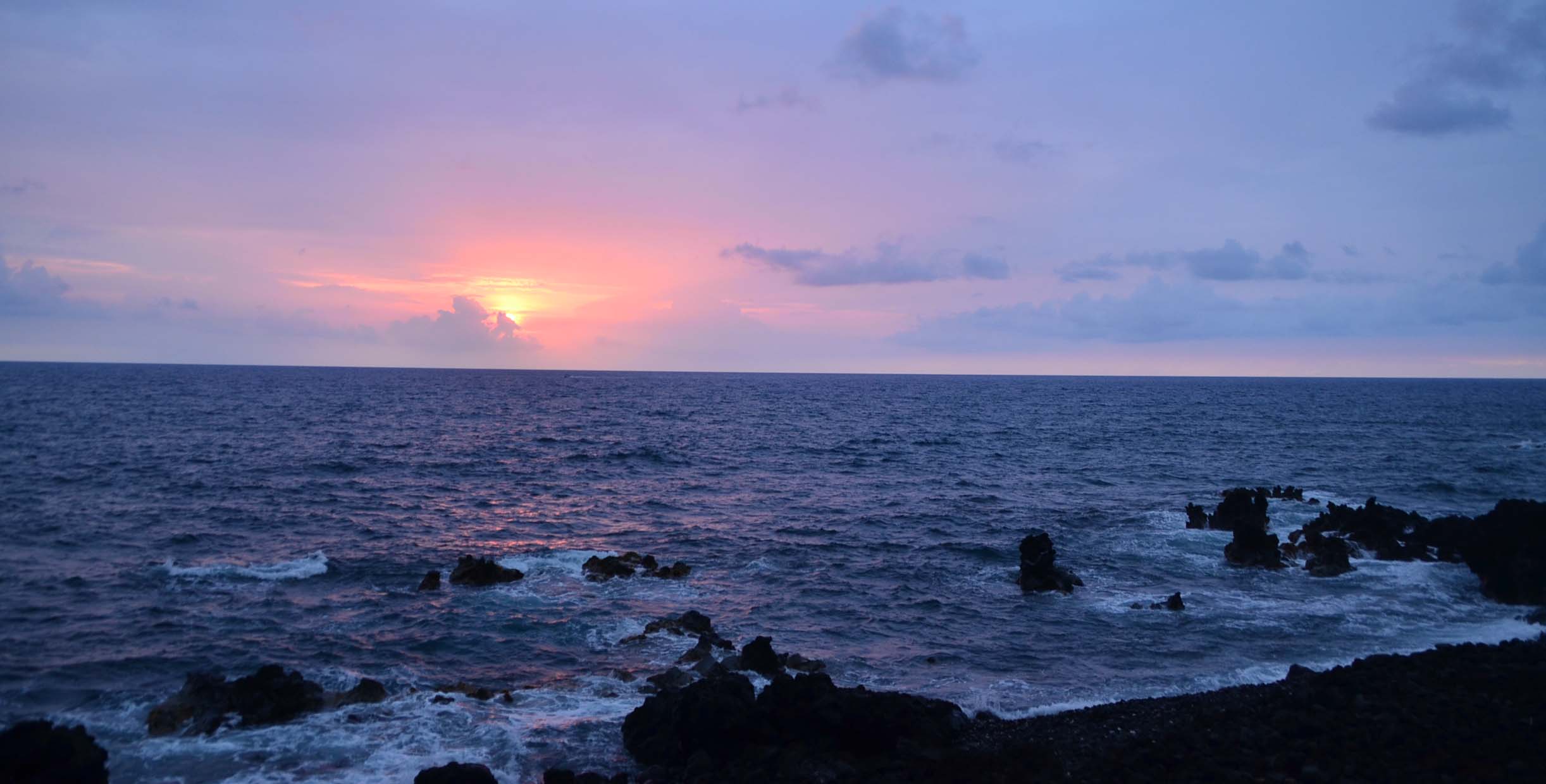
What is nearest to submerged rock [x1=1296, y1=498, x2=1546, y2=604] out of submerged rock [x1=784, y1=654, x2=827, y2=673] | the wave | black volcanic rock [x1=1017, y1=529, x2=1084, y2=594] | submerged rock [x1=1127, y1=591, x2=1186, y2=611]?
submerged rock [x1=1127, y1=591, x2=1186, y2=611]

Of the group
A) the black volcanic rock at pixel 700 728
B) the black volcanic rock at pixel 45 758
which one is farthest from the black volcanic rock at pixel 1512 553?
the black volcanic rock at pixel 45 758

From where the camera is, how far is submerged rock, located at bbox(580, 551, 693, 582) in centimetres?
3055

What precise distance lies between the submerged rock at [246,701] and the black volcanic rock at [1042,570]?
2045 centimetres

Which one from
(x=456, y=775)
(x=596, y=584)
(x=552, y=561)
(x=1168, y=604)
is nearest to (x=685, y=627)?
(x=596, y=584)

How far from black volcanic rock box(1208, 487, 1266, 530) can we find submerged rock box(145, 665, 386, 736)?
35.3 meters

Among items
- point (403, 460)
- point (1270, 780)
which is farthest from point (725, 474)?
point (1270, 780)

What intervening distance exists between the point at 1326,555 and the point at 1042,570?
12.0 meters

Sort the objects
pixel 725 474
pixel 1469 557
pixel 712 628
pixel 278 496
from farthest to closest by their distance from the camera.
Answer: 1. pixel 725 474
2. pixel 278 496
3. pixel 1469 557
4. pixel 712 628

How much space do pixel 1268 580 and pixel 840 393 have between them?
165m

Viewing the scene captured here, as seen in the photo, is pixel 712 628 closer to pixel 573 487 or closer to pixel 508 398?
pixel 573 487

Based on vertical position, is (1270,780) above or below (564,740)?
above

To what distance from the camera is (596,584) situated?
29.8 m

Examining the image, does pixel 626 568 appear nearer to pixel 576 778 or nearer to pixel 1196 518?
pixel 576 778

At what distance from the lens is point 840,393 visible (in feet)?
645
